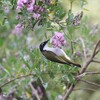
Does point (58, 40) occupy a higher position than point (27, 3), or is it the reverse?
point (27, 3)

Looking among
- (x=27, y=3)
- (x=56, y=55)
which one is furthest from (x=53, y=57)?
(x=27, y=3)

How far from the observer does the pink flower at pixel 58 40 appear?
3.81 feet

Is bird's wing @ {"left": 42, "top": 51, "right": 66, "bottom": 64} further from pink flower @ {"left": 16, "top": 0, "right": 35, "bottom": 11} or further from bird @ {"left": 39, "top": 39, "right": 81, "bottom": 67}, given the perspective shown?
pink flower @ {"left": 16, "top": 0, "right": 35, "bottom": 11}

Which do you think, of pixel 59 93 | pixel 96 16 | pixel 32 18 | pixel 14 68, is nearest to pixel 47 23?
pixel 32 18

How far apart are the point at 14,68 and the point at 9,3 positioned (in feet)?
2.17

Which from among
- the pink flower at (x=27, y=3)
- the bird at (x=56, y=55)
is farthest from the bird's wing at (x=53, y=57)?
the pink flower at (x=27, y=3)

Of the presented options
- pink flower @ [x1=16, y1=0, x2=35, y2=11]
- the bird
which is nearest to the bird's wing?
the bird

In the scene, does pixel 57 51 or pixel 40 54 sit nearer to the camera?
pixel 57 51

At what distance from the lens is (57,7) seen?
1.22 metres

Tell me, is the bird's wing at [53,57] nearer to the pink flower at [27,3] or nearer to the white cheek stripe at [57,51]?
the white cheek stripe at [57,51]

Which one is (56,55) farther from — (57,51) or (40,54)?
(40,54)

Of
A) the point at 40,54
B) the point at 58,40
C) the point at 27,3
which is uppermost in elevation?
the point at 27,3

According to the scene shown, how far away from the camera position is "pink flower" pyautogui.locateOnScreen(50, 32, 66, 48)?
1.16 m

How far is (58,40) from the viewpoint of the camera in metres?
1.17
